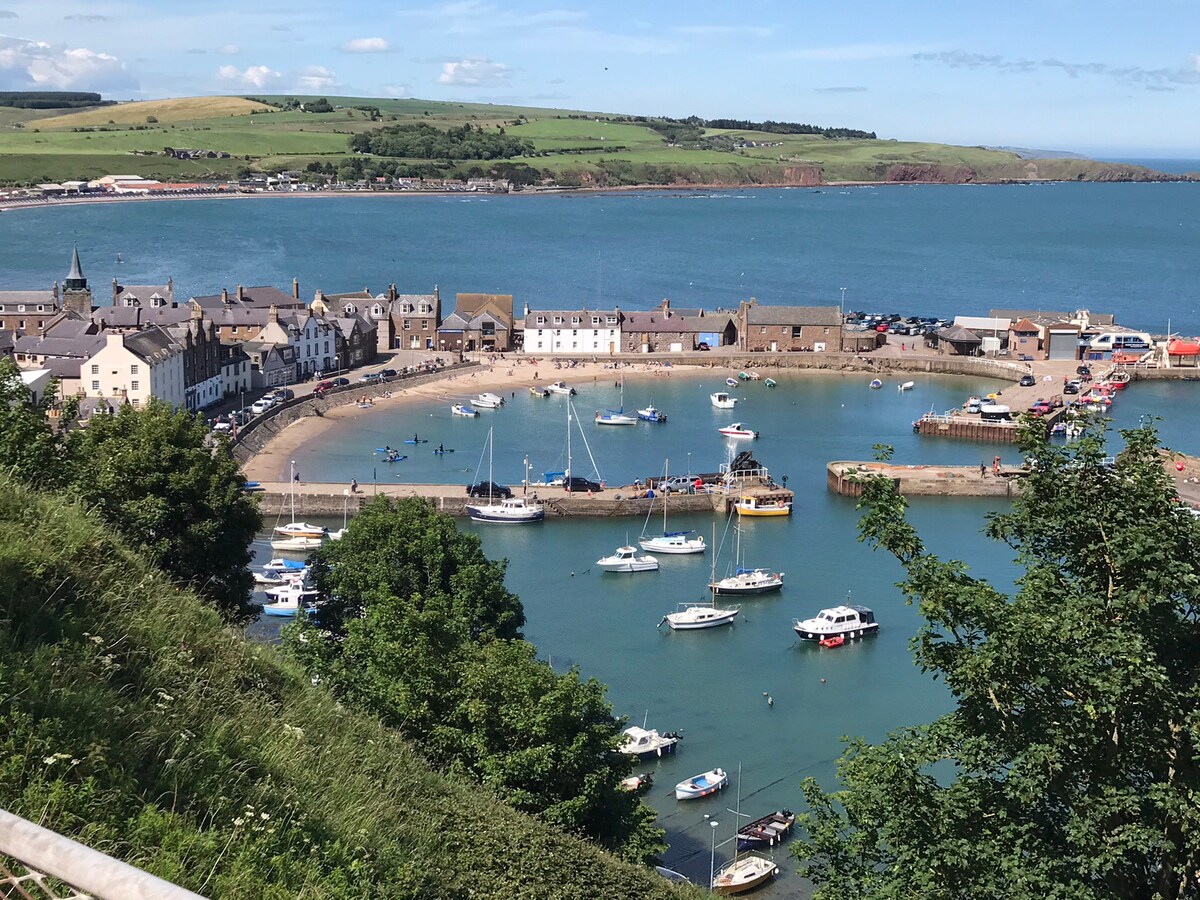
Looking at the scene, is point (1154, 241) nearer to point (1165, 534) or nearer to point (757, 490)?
point (757, 490)

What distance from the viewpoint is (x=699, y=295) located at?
6588cm

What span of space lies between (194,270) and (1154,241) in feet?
232

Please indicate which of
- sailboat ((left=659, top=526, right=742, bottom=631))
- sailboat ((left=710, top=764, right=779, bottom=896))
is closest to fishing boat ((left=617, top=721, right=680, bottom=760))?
sailboat ((left=710, top=764, right=779, bottom=896))

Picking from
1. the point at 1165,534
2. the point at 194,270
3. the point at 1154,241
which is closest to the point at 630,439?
the point at 1165,534

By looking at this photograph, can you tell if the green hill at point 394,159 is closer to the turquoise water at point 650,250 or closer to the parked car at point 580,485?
the turquoise water at point 650,250

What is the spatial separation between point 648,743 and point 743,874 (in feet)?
9.95

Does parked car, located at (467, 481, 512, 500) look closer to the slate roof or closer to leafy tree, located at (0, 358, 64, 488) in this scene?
leafy tree, located at (0, 358, 64, 488)

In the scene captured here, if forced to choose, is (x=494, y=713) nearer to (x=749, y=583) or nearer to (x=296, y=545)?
(x=749, y=583)

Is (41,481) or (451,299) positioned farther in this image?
(451,299)

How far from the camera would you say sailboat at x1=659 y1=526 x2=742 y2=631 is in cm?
2164

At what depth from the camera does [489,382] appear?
142 ft

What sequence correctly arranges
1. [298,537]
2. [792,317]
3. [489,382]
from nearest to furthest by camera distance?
[298,537] → [489,382] → [792,317]

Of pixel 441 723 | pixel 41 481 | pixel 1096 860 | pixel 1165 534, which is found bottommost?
pixel 441 723

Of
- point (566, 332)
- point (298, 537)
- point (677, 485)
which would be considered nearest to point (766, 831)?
point (298, 537)
